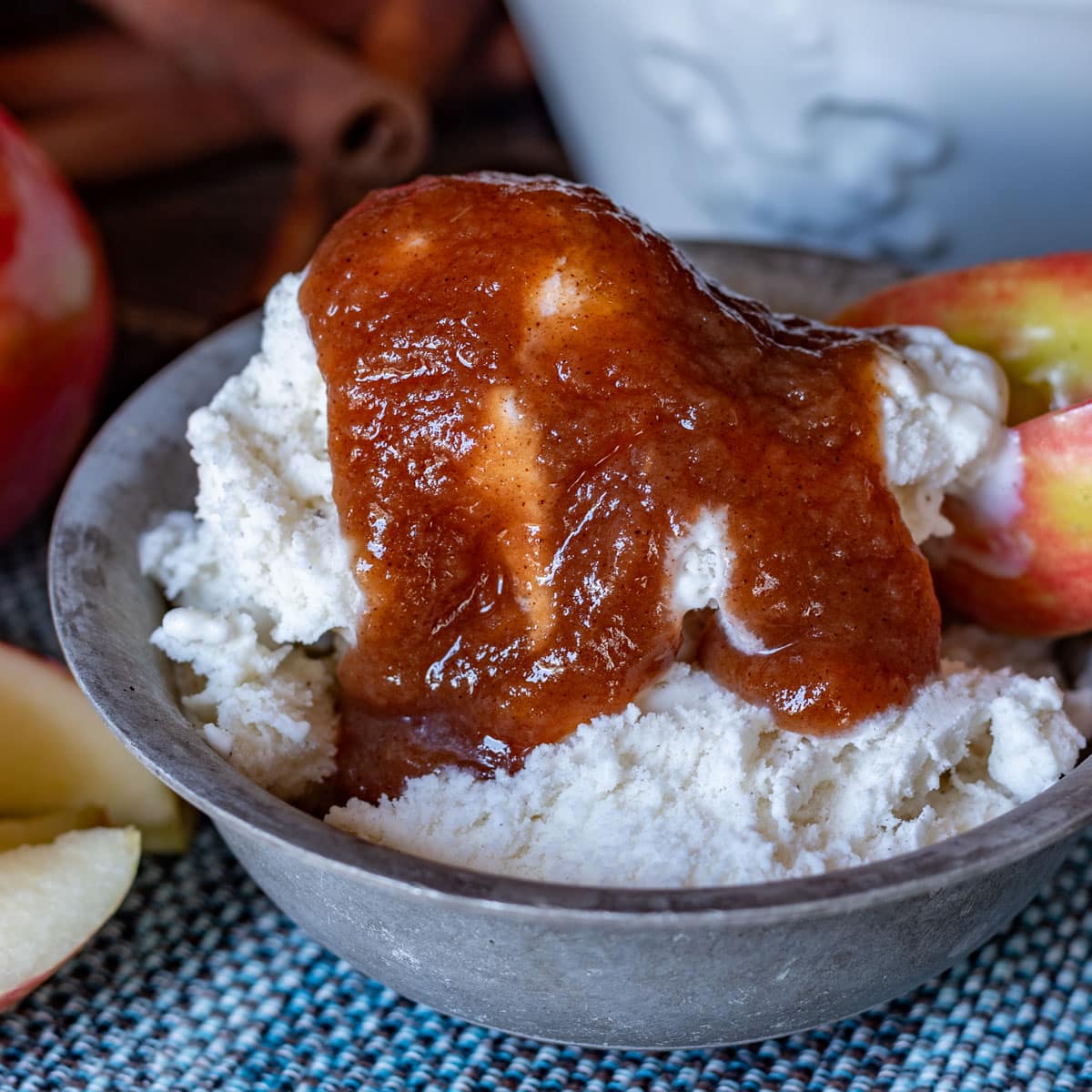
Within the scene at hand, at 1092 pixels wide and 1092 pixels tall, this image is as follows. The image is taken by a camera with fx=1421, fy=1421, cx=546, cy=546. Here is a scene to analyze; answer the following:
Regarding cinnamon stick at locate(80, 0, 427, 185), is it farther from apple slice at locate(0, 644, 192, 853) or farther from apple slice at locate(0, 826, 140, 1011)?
apple slice at locate(0, 826, 140, 1011)

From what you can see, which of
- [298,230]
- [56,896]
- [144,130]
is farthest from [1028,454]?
[144,130]

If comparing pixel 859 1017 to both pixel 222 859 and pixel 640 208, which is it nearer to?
pixel 222 859

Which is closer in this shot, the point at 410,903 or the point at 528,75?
the point at 410,903

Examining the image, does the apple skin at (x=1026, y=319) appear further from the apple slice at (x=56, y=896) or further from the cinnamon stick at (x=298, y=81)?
the cinnamon stick at (x=298, y=81)

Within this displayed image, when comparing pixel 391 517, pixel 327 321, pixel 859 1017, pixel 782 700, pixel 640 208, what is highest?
pixel 327 321

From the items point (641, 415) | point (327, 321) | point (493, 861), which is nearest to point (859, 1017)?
point (493, 861)

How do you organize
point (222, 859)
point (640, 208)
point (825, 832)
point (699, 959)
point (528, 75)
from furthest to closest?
point (528, 75) < point (640, 208) < point (222, 859) < point (825, 832) < point (699, 959)

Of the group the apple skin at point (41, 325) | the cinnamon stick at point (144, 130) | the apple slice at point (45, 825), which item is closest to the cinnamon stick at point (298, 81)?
the cinnamon stick at point (144, 130)
